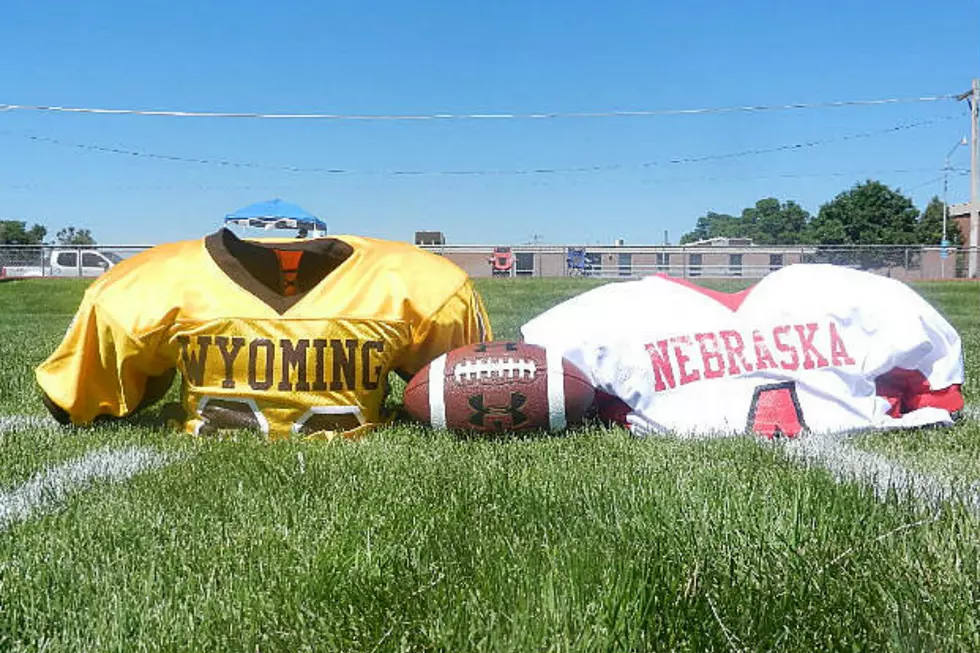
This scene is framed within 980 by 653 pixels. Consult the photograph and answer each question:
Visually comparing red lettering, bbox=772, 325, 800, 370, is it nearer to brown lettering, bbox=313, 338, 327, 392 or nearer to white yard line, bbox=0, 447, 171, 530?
brown lettering, bbox=313, 338, 327, 392

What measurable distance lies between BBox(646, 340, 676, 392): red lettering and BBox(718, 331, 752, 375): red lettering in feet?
0.81

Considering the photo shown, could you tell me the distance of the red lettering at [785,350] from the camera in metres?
3.63

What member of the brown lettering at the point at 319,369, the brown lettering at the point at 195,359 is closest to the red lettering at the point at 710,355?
the brown lettering at the point at 319,369

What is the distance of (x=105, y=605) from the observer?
5.68 feet

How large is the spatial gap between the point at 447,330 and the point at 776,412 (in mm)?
1441

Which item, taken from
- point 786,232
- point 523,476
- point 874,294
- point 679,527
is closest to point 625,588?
point 679,527

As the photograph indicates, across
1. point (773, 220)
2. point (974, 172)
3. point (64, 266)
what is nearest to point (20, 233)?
point (64, 266)

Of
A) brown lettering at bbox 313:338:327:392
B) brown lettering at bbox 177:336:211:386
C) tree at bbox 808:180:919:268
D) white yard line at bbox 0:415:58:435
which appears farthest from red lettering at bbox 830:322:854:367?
tree at bbox 808:180:919:268

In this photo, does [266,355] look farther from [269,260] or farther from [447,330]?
[447,330]

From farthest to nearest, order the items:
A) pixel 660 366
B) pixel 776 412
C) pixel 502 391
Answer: pixel 660 366, pixel 776 412, pixel 502 391

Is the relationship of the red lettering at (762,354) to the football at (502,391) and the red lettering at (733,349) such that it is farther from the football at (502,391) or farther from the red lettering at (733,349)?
the football at (502,391)

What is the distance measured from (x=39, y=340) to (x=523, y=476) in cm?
754

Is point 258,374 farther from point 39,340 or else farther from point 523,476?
point 39,340

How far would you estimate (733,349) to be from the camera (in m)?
3.68
